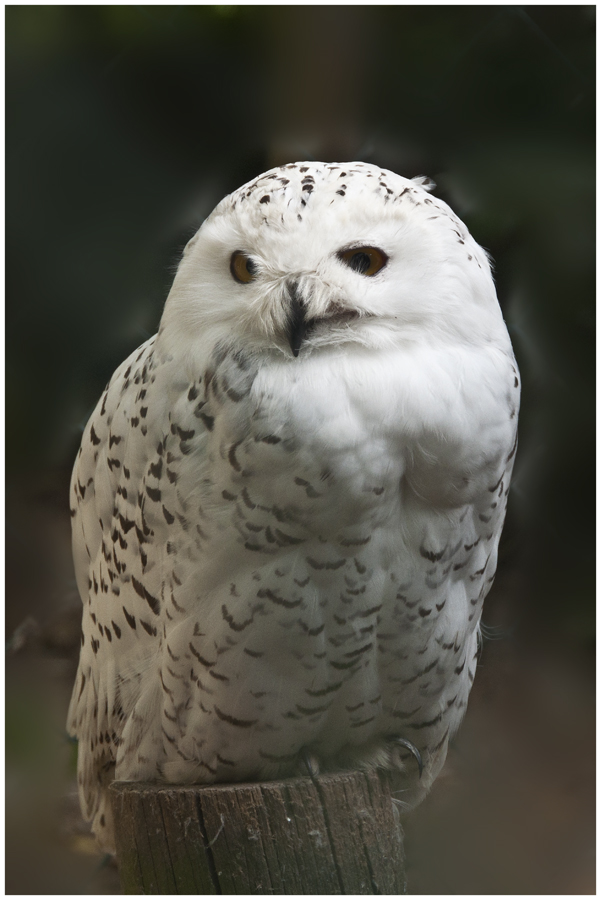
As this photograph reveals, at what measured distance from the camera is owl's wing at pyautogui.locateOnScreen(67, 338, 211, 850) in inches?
37.3

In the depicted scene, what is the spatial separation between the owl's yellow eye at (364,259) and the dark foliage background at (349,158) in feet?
1.03

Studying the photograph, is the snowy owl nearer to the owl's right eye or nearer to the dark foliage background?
the owl's right eye

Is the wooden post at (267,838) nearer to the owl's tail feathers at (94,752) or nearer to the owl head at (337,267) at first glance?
the owl's tail feathers at (94,752)

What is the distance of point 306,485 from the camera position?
0.81 metres

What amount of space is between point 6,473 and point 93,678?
399mm

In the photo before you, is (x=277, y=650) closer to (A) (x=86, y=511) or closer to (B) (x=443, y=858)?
(A) (x=86, y=511)

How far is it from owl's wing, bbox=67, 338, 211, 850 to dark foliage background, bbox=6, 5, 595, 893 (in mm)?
199

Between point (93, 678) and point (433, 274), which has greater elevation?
point (433, 274)

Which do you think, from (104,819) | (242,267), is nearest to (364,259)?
(242,267)

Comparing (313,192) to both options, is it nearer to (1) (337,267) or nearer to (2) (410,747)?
(1) (337,267)

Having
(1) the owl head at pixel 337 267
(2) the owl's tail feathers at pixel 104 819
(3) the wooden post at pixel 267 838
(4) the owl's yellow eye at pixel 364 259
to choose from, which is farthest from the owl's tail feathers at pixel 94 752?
(4) the owl's yellow eye at pixel 364 259

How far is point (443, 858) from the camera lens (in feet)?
4.54

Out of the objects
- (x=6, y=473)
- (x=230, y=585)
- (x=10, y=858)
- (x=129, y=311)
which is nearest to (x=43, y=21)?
(x=129, y=311)

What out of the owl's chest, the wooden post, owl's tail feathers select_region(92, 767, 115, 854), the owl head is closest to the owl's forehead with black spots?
the owl head
